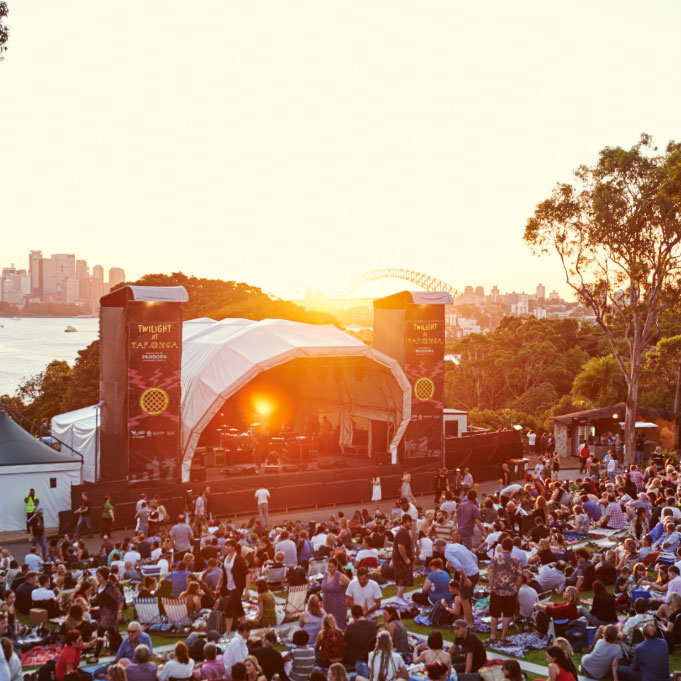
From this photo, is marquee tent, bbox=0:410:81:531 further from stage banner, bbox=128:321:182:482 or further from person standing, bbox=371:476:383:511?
person standing, bbox=371:476:383:511

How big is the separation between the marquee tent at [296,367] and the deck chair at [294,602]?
10096 millimetres

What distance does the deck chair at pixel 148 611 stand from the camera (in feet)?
38.7

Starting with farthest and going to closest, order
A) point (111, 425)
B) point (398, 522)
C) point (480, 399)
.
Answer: point (480, 399) → point (111, 425) → point (398, 522)

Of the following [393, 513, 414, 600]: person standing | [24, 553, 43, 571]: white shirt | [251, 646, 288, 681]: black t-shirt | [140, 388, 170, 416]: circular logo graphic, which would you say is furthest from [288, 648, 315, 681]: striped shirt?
[140, 388, 170, 416]: circular logo graphic

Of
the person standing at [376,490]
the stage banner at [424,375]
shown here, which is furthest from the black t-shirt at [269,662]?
the stage banner at [424,375]

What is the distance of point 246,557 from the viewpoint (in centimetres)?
1320

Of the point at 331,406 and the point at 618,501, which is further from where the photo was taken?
the point at 331,406

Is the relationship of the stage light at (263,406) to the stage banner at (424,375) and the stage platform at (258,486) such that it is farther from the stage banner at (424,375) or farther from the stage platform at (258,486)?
the stage banner at (424,375)

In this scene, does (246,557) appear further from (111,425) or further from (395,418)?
(395,418)

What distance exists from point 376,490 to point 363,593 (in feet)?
42.4

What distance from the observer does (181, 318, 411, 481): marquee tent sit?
73.4ft

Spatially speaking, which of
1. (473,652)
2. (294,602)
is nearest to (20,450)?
(294,602)

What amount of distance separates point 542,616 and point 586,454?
18022 mm

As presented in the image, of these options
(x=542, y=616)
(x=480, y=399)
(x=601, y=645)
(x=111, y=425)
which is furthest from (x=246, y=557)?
(x=480, y=399)
